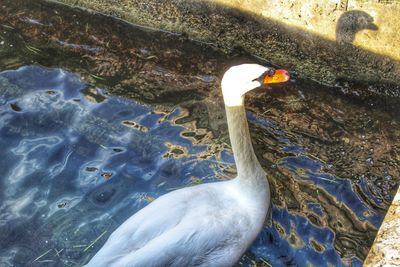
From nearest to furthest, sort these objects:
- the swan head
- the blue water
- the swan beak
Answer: the swan head → the swan beak → the blue water

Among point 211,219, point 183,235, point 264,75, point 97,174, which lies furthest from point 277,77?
point 97,174

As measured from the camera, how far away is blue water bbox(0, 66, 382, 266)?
12.6 ft

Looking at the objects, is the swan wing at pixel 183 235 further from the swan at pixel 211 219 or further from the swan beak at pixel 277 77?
the swan beak at pixel 277 77

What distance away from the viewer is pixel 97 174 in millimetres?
4332

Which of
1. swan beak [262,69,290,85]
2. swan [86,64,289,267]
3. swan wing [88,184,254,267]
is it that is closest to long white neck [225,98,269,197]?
swan [86,64,289,267]

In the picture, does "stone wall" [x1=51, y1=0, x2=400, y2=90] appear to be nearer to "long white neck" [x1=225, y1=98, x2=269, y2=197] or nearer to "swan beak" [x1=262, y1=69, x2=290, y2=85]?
"swan beak" [x1=262, y1=69, x2=290, y2=85]

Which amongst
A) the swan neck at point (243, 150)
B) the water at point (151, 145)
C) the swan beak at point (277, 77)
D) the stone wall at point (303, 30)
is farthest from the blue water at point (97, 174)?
the swan beak at point (277, 77)

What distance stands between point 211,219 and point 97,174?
1.14 metres

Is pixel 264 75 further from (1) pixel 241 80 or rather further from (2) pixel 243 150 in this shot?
(2) pixel 243 150

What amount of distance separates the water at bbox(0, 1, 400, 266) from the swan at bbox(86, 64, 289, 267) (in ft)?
1.04

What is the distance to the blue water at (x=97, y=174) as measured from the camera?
385cm

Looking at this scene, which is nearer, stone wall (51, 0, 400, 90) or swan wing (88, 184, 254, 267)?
swan wing (88, 184, 254, 267)

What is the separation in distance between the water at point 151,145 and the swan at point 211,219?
1.04 ft

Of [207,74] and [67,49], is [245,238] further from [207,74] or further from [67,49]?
[67,49]
